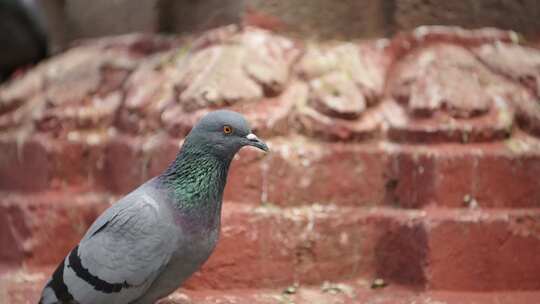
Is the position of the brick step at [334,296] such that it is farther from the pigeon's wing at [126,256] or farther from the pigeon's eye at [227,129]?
the pigeon's eye at [227,129]

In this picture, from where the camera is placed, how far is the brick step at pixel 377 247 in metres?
3.37

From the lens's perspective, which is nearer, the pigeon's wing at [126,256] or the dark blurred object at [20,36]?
the pigeon's wing at [126,256]

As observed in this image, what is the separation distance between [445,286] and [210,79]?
1554mm

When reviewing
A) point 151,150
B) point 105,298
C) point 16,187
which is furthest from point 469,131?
point 16,187

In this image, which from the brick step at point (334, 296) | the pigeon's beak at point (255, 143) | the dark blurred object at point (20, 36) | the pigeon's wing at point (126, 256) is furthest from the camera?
the dark blurred object at point (20, 36)

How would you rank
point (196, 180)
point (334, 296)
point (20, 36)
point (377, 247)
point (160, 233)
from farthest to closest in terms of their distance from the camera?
1. point (20, 36)
2. point (377, 247)
3. point (334, 296)
4. point (196, 180)
5. point (160, 233)

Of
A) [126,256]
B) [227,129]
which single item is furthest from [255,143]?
[126,256]

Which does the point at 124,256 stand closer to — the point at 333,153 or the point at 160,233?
the point at 160,233

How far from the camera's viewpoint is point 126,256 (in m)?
2.60

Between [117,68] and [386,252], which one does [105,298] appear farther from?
[117,68]

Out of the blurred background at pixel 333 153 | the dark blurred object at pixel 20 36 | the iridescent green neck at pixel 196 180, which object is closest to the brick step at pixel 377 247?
the blurred background at pixel 333 153

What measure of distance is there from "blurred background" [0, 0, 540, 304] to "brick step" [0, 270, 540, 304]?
1 cm

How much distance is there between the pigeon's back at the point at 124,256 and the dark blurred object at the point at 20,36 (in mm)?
3815

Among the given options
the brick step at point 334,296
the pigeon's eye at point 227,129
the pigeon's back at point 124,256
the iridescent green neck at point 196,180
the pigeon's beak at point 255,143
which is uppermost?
the pigeon's eye at point 227,129
